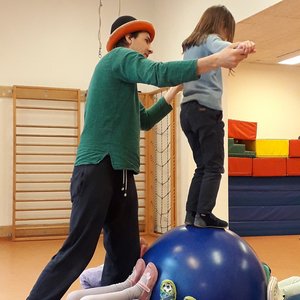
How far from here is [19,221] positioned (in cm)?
591

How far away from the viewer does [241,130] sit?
6.12m

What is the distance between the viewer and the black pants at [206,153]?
2.50m

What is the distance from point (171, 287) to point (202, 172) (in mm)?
728

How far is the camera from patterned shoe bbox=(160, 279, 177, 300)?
2053 mm

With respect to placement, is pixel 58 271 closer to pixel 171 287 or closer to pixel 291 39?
pixel 171 287

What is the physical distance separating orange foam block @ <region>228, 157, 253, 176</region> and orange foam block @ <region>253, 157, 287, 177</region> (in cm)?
10

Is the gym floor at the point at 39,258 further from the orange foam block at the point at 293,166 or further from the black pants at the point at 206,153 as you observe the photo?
the black pants at the point at 206,153

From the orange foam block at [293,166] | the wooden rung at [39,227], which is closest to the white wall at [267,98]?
the orange foam block at [293,166]

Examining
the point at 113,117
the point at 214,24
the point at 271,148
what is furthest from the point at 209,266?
the point at 271,148

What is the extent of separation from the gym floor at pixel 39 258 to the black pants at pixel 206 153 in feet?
4.44

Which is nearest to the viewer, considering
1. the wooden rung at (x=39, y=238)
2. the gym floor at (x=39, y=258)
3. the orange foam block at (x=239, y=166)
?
the gym floor at (x=39, y=258)

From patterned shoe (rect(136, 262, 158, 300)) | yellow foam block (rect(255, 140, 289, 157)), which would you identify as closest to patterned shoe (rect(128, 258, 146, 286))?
patterned shoe (rect(136, 262, 158, 300))

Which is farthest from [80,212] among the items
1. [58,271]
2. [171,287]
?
[171,287]

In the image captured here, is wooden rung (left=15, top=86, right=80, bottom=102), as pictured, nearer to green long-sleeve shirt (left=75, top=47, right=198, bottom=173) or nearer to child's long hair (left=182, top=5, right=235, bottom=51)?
child's long hair (left=182, top=5, right=235, bottom=51)
